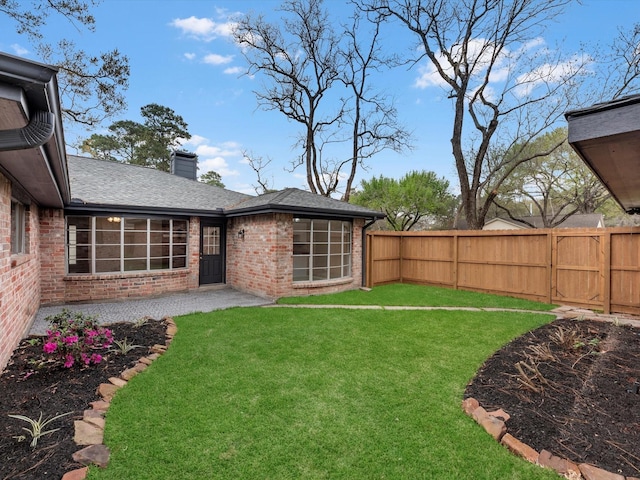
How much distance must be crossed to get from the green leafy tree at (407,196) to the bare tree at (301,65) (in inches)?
157

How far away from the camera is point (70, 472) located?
223cm

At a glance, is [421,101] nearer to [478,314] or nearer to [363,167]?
[363,167]

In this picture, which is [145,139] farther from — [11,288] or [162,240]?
[11,288]

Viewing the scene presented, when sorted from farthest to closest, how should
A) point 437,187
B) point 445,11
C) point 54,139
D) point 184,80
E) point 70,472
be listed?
point 437,187 → point 445,11 → point 184,80 → point 54,139 → point 70,472

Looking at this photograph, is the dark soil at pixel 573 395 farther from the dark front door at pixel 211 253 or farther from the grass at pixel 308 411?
the dark front door at pixel 211 253

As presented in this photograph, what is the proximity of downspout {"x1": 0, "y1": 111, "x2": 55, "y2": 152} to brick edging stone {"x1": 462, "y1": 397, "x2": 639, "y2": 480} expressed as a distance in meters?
3.97

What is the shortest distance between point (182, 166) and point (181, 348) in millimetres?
11540

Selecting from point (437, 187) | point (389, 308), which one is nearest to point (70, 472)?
point (389, 308)

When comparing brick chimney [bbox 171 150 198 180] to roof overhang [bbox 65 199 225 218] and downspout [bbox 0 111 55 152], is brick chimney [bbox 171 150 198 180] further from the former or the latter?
downspout [bbox 0 111 55 152]

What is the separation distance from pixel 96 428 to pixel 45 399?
3.01 feet

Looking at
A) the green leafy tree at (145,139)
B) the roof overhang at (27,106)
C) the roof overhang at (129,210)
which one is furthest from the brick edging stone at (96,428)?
the green leafy tree at (145,139)

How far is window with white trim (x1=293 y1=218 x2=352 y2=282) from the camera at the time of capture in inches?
358

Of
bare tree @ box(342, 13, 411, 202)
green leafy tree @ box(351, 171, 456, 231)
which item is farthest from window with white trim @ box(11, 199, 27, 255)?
green leafy tree @ box(351, 171, 456, 231)

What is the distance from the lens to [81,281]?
788 centimetres
